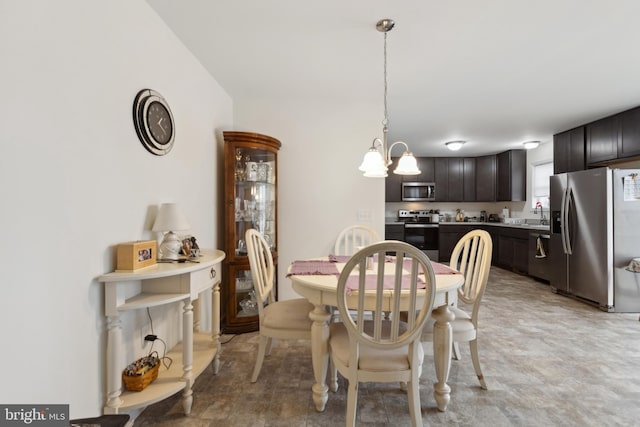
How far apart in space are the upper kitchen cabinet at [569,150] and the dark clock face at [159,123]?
210 inches

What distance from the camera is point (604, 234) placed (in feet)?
11.9

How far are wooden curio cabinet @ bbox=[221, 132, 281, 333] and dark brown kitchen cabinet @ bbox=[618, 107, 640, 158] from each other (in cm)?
416

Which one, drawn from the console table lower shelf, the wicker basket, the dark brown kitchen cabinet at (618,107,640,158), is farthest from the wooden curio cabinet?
the dark brown kitchen cabinet at (618,107,640,158)

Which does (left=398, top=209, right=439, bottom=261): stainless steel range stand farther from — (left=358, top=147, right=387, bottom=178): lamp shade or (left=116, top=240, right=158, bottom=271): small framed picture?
(left=116, top=240, right=158, bottom=271): small framed picture

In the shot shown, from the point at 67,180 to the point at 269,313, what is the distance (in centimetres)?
136

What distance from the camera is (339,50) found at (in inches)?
94.2

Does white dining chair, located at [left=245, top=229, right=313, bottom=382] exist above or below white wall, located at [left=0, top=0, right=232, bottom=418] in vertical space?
below

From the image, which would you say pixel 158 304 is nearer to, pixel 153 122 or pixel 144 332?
pixel 144 332

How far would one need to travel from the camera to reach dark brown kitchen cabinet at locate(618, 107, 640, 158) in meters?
3.72

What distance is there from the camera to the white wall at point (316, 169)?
11.2 feet

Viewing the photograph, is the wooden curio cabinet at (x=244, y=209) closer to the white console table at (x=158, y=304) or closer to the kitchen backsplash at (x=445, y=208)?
the white console table at (x=158, y=304)

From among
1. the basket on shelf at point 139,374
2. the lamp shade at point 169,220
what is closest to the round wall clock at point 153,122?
the lamp shade at point 169,220

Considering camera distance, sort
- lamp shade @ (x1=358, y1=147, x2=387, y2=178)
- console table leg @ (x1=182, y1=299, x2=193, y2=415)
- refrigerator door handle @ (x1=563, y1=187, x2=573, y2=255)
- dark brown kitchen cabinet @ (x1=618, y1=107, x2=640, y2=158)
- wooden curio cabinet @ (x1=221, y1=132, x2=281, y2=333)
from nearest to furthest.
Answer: console table leg @ (x1=182, y1=299, x2=193, y2=415)
lamp shade @ (x1=358, y1=147, x2=387, y2=178)
wooden curio cabinet @ (x1=221, y1=132, x2=281, y2=333)
dark brown kitchen cabinet @ (x1=618, y1=107, x2=640, y2=158)
refrigerator door handle @ (x1=563, y1=187, x2=573, y2=255)

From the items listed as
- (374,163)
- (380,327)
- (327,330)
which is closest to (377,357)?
(380,327)
